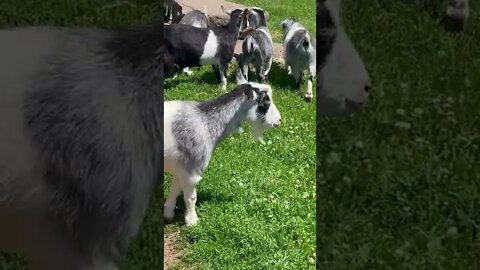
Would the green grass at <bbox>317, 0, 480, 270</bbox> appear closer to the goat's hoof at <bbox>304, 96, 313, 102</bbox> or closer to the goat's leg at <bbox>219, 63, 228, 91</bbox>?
the goat's hoof at <bbox>304, 96, 313, 102</bbox>

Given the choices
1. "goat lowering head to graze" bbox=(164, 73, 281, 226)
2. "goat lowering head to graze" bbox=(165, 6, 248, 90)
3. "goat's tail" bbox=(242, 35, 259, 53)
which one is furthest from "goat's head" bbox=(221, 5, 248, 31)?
"goat lowering head to graze" bbox=(164, 73, 281, 226)

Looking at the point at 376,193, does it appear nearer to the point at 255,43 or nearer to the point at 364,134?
the point at 364,134

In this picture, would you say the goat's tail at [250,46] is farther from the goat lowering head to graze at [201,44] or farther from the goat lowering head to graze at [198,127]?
the goat lowering head to graze at [198,127]

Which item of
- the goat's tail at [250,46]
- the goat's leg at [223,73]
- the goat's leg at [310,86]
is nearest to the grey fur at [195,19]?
the goat's leg at [223,73]

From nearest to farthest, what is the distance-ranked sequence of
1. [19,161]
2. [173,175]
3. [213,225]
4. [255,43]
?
[19,161] < [213,225] < [173,175] < [255,43]

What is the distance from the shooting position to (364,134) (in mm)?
2486

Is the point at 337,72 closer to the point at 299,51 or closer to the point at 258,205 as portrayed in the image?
the point at 258,205

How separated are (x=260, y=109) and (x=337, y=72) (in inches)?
45.2

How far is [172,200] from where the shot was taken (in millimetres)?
3535

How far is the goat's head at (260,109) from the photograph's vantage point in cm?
352

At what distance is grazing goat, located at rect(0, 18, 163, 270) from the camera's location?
7.29ft

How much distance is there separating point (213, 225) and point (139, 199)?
96 cm

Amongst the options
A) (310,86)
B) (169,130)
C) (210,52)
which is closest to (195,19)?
(210,52)

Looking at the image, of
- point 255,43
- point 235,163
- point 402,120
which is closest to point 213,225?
point 235,163
